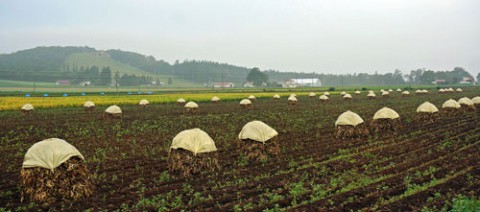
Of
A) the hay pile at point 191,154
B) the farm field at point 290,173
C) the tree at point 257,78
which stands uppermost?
the tree at point 257,78

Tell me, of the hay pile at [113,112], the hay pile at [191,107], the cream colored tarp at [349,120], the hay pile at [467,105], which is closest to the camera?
the cream colored tarp at [349,120]

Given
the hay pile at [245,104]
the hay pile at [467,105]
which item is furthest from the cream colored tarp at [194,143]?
the hay pile at [467,105]

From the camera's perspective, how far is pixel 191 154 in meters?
12.1

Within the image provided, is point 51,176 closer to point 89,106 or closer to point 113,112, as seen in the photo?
point 113,112

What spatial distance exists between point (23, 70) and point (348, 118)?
601 ft

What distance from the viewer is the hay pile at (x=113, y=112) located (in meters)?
27.0

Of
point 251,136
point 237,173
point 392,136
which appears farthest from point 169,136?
point 392,136

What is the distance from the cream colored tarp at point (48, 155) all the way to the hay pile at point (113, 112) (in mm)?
17492

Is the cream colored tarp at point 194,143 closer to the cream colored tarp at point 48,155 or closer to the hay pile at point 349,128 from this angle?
the cream colored tarp at point 48,155

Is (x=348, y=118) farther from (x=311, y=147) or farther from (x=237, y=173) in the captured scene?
(x=237, y=173)

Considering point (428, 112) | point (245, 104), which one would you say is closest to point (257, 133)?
point (428, 112)

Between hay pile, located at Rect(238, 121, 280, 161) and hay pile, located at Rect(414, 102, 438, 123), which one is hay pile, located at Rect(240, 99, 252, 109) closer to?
hay pile, located at Rect(414, 102, 438, 123)

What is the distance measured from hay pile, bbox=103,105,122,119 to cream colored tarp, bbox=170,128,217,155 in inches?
650

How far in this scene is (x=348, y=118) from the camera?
17984mm
